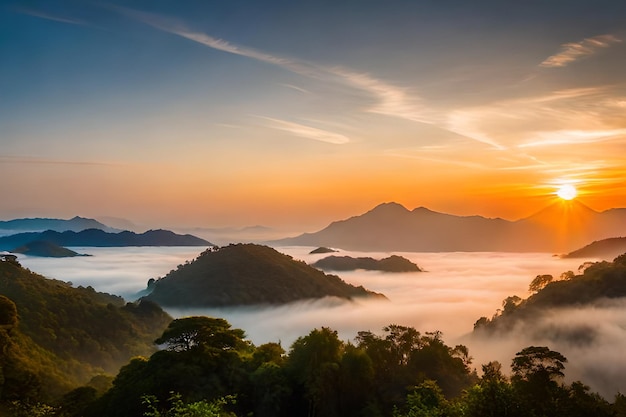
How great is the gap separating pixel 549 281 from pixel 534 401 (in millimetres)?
135649

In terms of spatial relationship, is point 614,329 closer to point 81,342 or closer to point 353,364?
point 353,364

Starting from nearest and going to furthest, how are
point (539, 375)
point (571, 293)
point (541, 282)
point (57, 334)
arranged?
point (539, 375) < point (57, 334) < point (571, 293) < point (541, 282)

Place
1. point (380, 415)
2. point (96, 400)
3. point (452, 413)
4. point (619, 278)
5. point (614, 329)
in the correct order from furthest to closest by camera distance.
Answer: point (619, 278) < point (614, 329) < point (96, 400) < point (380, 415) < point (452, 413)

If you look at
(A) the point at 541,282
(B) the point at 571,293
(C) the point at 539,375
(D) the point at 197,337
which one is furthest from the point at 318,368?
(A) the point at 541,282

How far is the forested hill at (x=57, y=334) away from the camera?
68250 millimetres

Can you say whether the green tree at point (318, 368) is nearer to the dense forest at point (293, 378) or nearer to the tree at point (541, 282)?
the dense forest at point (293, 378)

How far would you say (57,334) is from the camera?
111 metres

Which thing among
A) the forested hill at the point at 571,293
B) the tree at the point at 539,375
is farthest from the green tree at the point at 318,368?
the forested hill at the point at 571,293

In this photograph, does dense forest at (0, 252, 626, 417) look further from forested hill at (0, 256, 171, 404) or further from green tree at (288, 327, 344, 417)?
forested hill at (0, 256, 171, 404)

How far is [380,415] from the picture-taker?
4734 cm

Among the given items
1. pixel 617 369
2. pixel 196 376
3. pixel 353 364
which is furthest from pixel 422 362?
pixel 617 369

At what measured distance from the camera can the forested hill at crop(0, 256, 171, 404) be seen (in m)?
68.2

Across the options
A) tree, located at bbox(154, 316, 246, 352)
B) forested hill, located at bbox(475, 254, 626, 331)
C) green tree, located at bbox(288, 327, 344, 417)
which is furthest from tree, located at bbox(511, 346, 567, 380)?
forested hill, located at bbox(475, 254, 626, 331)

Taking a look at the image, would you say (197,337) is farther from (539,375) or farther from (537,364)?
(539,375)
